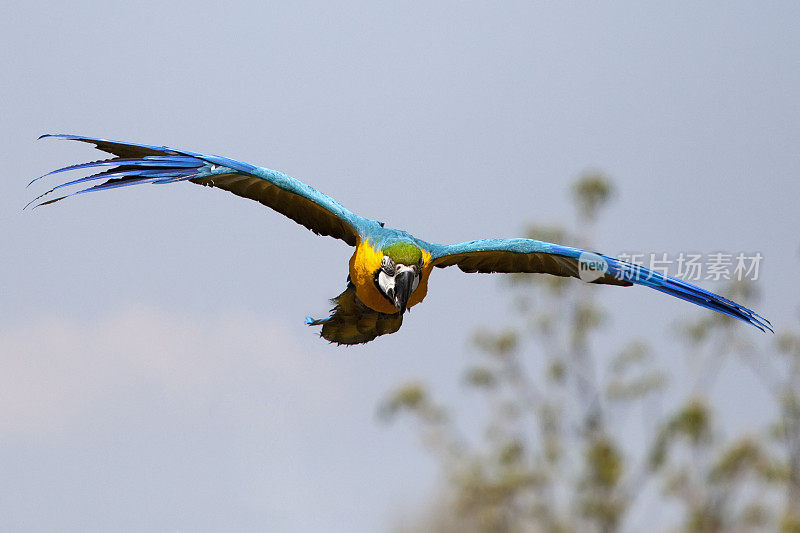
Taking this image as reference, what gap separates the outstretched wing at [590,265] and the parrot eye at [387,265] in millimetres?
602

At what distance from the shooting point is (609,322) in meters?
14.3

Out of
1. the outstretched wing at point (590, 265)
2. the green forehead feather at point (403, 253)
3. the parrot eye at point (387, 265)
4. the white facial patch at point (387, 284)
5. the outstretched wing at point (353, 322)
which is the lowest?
the outstretched wing at point (353, 322)

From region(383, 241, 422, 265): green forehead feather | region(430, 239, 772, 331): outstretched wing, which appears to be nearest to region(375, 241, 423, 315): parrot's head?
region(383, 241, 422, 265): green forehead feather

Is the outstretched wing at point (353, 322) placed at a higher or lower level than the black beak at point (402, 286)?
lower

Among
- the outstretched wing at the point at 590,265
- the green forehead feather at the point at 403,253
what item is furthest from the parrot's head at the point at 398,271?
the outstretched wing at the point at 590,265

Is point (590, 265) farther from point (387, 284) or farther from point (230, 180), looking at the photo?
point (230, 180)

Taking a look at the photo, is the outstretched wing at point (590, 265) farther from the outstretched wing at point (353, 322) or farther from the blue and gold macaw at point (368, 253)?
the outstretched wing at point (353, 322)

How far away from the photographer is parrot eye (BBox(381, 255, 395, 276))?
18.9ft

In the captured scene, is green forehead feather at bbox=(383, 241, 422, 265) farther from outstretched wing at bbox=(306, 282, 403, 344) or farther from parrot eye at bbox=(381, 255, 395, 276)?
outstretched wing at bbox=(306, 282, 403, 344)

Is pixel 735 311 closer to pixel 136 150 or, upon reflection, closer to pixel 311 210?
pixel 311 210

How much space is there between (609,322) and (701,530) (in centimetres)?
323

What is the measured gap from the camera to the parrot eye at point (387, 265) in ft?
18.9

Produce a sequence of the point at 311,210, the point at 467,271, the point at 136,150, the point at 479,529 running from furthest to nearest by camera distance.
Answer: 1. the point at 479,529
2. the point at 467,271
3. the point at 311,210
4. the point at 136,150

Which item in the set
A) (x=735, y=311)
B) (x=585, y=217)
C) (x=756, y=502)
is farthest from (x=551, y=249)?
(x=756, y=502)
